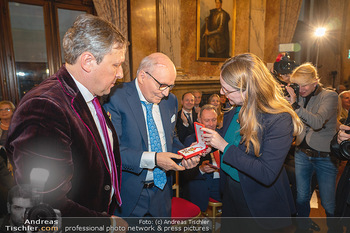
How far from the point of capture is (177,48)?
6.03 m

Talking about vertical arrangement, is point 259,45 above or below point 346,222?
above

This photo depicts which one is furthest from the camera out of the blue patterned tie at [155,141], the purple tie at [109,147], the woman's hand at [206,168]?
A: the woman's hand at [206,168]

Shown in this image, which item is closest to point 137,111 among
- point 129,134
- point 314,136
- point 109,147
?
point 129,134

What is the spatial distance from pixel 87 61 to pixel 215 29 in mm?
6228

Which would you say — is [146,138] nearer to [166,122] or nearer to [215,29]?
[166,122]

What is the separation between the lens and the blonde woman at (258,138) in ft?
5.02

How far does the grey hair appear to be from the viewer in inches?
45.4

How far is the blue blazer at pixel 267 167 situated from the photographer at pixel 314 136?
132 cm

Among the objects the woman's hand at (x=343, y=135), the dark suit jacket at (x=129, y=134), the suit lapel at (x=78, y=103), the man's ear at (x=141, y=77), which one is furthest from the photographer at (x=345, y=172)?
the suit lapel at (x=78, y=103)

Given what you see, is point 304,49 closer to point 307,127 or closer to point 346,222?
point 307,127

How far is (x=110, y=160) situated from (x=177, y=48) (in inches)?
201

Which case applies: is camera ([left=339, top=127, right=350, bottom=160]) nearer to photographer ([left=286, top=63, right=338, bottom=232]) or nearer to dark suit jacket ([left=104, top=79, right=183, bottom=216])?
photographer ([left=286, top=63, right=338, bottom=232])

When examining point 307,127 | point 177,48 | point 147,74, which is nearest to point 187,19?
point 177,48

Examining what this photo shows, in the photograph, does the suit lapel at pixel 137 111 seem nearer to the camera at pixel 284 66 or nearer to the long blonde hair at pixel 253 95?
the long blonde hair at pixel 253 95
